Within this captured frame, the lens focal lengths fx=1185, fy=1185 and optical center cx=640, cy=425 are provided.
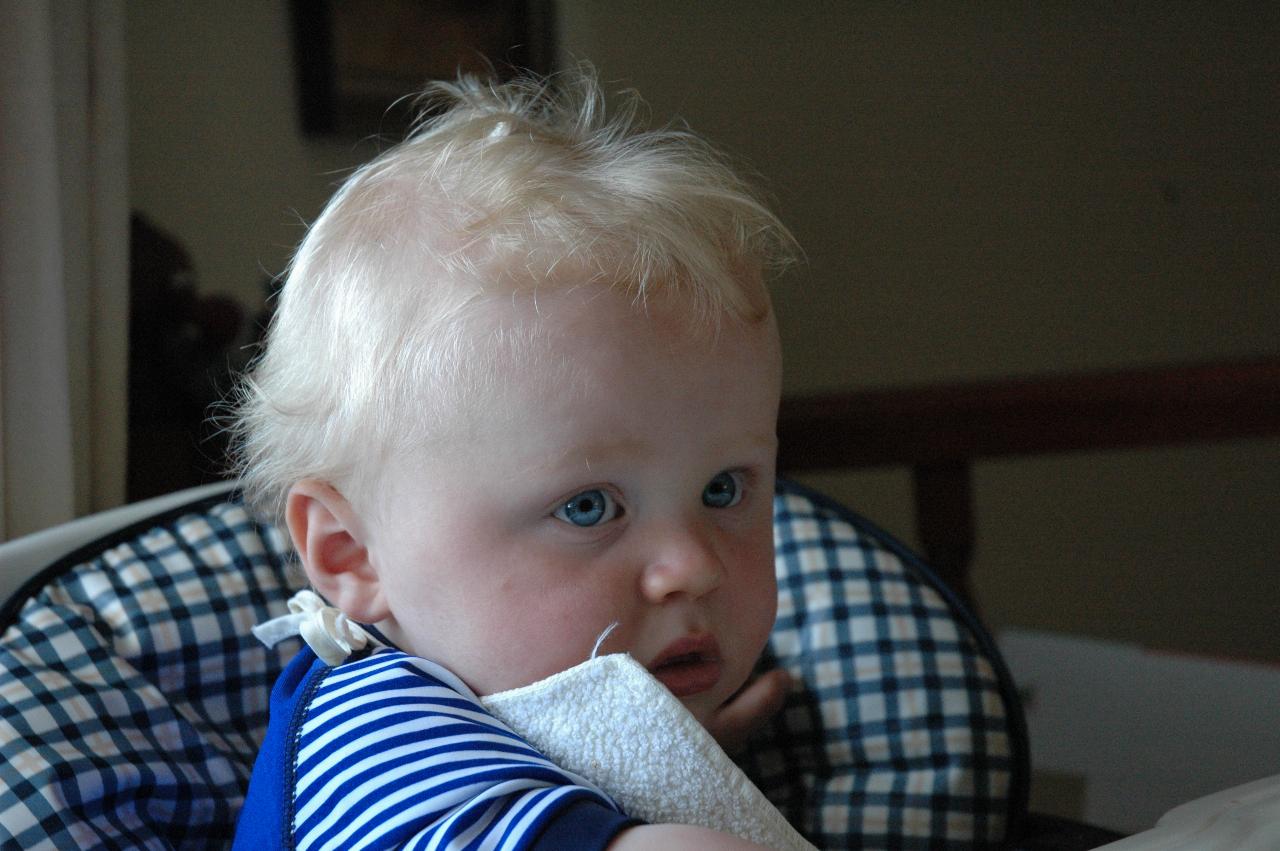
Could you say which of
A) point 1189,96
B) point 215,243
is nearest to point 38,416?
point 215,243

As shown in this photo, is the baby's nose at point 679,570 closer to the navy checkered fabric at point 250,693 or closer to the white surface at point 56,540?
the navy checkered fabric at point 250,693

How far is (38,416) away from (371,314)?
37 centimetres

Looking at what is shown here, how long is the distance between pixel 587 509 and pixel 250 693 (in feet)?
1.17

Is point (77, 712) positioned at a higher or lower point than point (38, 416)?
lower

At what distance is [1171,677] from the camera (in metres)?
1.21

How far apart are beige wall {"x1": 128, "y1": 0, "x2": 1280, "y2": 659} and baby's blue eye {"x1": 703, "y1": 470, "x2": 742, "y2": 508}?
1587mm

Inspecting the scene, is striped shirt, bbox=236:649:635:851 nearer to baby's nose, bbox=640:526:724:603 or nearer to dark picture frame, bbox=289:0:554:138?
baby's nose, bbox=640:526:724:603

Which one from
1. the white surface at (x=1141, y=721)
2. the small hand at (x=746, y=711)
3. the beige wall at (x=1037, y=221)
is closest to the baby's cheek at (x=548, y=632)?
the small hand at (x=746, y=711)

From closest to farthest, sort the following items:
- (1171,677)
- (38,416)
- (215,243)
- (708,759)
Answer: (708,759) → (38,416) → (1171,677) → (215,243)

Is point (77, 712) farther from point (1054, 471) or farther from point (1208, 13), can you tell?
point (1208, 13)

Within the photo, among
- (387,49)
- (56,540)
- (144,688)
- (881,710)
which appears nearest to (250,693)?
(144,688)

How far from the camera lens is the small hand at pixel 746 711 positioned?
843 millimetres

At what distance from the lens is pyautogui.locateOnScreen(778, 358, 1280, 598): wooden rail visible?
1.17 metres

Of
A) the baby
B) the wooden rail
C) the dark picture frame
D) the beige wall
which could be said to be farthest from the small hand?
the beige wall
